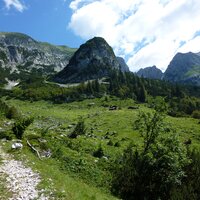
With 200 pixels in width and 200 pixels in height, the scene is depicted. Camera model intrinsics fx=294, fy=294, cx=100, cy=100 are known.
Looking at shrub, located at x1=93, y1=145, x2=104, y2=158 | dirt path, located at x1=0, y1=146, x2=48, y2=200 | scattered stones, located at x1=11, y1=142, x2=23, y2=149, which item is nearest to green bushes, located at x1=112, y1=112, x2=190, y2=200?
shrub, located at x1=93, y1=145, x2=104, y2=158

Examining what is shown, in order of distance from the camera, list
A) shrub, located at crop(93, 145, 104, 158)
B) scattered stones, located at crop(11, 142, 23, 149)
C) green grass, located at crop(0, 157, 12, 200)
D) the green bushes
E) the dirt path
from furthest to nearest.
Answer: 1. shrub, located at crop(93, 145, 104, 158)
2. scattered stones, located at crop(11, 142, 23, 149)
3. the green bushes
4. the dirt path
5. green grass, located at crop(0, 157, 12, 200)

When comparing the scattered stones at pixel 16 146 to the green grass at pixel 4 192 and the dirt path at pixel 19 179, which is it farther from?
the green grass at pixel 4 192

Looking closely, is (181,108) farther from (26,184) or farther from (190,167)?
(26,184)

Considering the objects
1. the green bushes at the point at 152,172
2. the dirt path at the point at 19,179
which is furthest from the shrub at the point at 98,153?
the dirt path at the point at 19,179

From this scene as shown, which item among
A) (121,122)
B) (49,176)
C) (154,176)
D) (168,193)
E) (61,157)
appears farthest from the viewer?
(121,122)

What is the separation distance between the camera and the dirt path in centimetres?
1738

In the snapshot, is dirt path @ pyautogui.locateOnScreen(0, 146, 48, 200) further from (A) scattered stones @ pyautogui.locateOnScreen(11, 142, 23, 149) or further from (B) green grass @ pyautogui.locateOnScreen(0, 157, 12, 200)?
(A) scattered stones @ pyautogui.locateOnScreen(11, 142, 23, 149)

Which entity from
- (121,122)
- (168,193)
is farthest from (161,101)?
(121,122)

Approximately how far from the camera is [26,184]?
18922 mm

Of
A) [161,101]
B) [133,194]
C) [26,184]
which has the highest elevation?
[161,101]

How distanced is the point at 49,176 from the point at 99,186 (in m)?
4.23

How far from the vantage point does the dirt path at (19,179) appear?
57.0ft

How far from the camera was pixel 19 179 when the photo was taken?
64.5 ft

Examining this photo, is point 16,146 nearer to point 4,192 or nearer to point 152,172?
point 4,192
